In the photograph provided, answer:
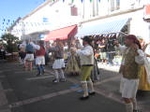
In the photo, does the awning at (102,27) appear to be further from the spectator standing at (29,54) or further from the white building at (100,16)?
the spectator standing at (29,54)

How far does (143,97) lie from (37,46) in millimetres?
5672

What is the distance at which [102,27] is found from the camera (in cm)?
1894

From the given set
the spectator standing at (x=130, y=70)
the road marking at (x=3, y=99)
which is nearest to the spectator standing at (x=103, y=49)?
the road marking at (x=3, y=99)

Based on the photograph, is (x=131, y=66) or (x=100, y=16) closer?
(x=131, y=66)

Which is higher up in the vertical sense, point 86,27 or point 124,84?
point 86,27

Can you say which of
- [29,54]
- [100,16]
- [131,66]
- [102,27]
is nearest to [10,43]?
[100,16]

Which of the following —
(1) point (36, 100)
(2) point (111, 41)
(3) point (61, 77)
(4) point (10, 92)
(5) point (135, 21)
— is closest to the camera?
(1) point (36, 100)

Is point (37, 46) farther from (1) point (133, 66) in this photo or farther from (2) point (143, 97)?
(1) point (133, 66)

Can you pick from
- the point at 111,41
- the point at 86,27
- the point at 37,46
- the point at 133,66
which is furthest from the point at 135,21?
the point at 133,66

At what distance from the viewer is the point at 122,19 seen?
17594 mm

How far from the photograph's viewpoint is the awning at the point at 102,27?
1705 centimetres

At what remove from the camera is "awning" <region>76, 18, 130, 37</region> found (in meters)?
17.0

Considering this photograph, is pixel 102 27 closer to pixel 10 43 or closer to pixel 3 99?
pixel 10 43

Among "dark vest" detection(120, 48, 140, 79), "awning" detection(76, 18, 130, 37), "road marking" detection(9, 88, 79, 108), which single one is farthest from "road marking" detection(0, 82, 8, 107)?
"awning" detection(76, 18, 130, 37)
